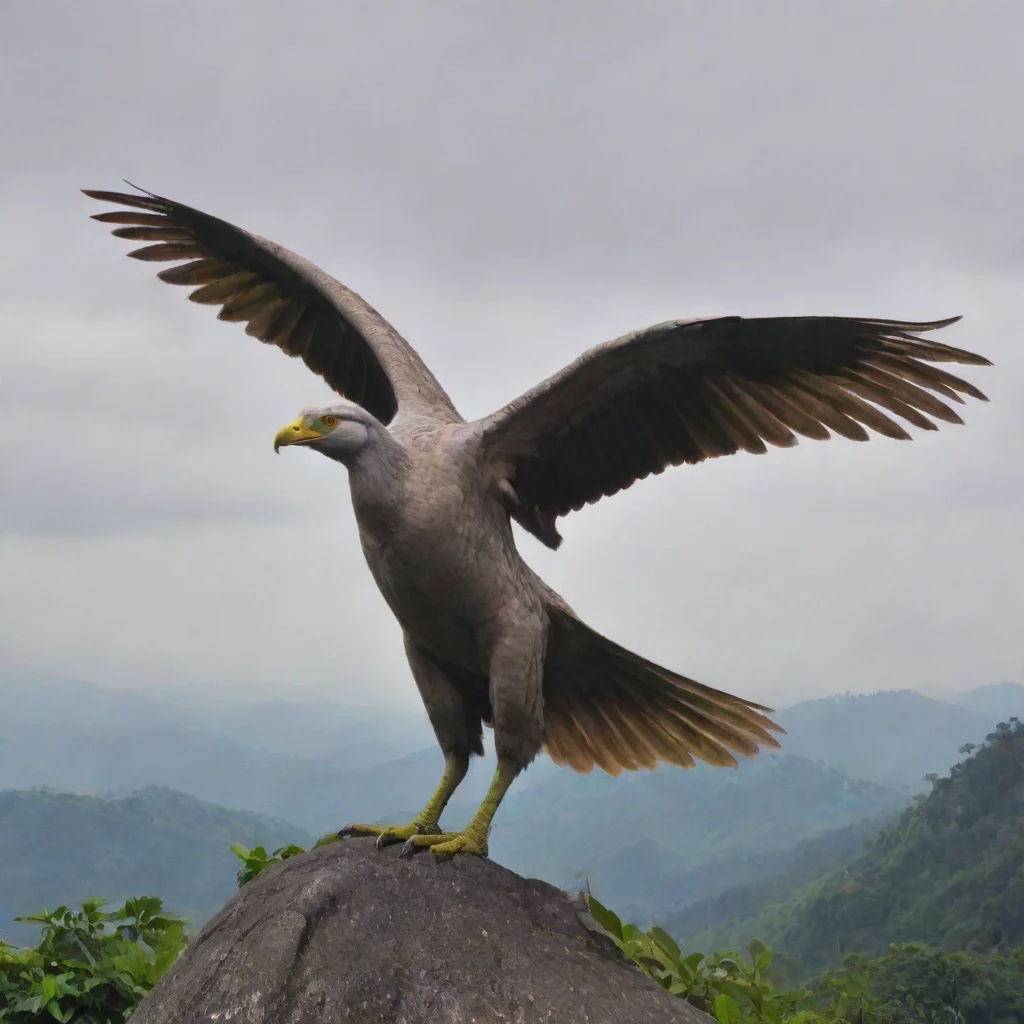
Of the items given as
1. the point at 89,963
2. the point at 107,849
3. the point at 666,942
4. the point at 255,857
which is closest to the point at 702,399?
the point at 666,942

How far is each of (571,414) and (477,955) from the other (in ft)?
6.61

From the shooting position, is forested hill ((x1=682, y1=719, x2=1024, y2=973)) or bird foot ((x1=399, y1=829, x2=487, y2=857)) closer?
bird foot ((x1=399, y1=829, x2=487, y2=857))

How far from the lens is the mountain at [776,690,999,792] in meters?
15.0

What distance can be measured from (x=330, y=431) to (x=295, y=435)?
12cm

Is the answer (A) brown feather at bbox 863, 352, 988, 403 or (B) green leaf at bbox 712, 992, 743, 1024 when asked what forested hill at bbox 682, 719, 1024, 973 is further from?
(A) brown feather at bbox 863, 352, 988, 403

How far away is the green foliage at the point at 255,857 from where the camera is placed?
4.29m

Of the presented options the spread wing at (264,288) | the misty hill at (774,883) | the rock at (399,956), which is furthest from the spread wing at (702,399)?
the misty hill at (774,883)

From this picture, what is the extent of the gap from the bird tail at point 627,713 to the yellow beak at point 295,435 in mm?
1265

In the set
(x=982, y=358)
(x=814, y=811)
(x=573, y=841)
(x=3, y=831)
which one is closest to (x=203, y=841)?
(x=3, y=831)

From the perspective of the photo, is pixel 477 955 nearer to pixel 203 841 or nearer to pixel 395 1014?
pixel 395 1014

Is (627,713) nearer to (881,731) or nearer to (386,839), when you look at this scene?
(386,839)

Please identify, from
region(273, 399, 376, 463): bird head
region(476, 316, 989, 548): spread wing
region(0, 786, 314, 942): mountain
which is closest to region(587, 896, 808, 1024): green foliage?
region(476, 316, 989, 548): spread wing

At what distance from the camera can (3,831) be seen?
12.8m

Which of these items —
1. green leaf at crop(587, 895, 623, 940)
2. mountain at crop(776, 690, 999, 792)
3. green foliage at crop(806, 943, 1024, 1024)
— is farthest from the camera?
mountain at crop(776, 690, 999, 792)
